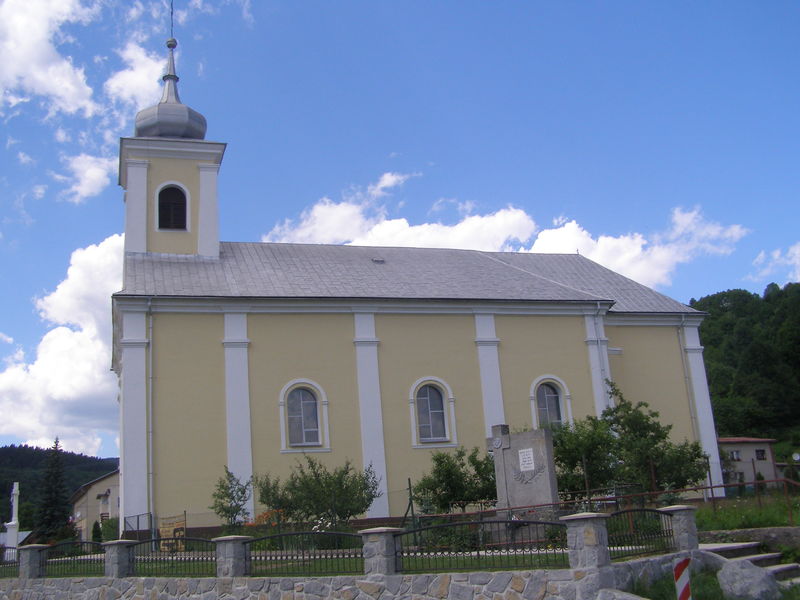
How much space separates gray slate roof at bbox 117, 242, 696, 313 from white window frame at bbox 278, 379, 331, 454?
2466mm

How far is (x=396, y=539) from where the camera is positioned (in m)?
11.2

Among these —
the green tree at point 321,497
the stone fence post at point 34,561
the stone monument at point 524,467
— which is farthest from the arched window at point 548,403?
the stone fence post at point 34,561

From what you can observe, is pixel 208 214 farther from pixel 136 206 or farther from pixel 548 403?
pixel 548 403

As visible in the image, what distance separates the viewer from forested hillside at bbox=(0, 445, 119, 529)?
63406mm

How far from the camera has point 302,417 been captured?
898 inches

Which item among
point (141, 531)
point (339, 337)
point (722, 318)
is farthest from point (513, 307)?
point (722, 318)

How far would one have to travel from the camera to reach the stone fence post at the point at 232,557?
1237 centimetres

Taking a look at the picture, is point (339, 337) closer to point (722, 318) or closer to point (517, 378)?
point (517, 378)

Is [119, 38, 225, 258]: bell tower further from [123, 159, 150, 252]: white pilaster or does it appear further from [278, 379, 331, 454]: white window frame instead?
[278, 379, 331, 454]: white window frame

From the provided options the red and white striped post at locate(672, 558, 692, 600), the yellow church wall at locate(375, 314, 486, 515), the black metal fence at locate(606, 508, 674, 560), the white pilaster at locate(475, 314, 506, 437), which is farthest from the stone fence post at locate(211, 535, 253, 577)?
the white pilaster at locate(475, 314, 506, 437)

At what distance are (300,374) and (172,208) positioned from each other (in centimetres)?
695

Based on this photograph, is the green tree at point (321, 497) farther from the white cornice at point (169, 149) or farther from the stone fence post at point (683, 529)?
the white cornice at point (169, 149)

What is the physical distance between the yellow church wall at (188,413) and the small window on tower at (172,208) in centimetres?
421

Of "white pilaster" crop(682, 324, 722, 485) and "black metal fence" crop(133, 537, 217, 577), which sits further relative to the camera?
"white pilaster" crop(682, 324, 722, 485)
